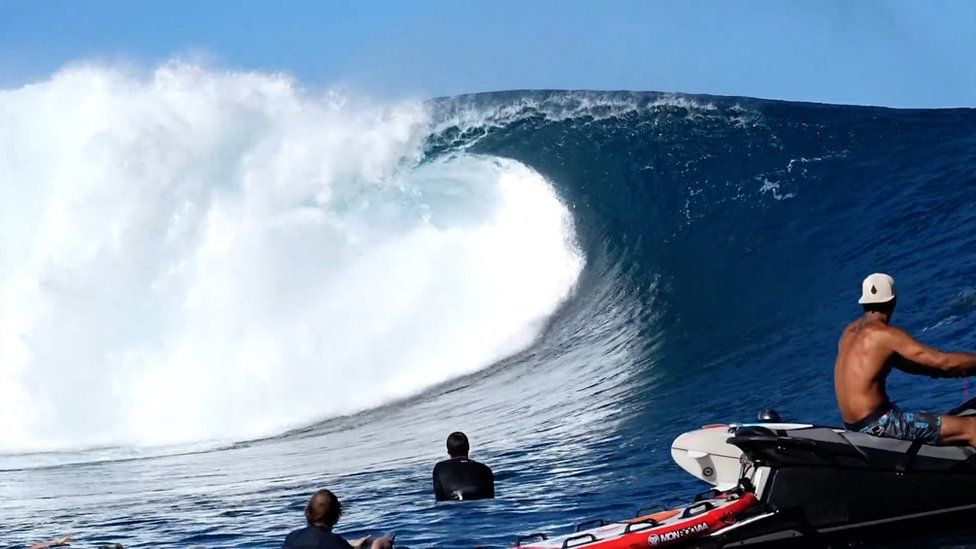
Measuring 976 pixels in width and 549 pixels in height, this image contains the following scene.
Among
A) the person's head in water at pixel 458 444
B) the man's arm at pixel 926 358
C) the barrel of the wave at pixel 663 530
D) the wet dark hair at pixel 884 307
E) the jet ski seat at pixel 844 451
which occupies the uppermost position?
the wet dark hair at pixel 884 307

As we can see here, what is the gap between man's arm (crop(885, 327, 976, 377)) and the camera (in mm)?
7008

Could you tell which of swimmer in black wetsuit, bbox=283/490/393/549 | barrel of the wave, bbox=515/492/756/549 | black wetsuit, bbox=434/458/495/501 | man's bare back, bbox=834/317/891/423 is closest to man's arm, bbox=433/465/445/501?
black wetsuit, bbox=434/458/495/501

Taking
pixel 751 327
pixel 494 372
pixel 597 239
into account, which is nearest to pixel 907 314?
pixel 751 327

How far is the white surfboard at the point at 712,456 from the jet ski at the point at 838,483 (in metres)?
0.37

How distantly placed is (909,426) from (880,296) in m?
0.89

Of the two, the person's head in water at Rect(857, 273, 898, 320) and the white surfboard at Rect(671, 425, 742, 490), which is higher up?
the person's head in water at Rect(857, 273, 898, 320)

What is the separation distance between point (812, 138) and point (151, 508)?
16842 millimetres

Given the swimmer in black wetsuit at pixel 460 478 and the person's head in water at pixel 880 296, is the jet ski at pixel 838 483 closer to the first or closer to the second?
the person's head in water at pixel 880 296

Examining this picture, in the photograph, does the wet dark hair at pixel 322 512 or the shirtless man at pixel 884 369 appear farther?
the shirtless man at pixel 884 369

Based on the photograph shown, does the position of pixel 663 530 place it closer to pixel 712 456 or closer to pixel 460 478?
pixel 712 456

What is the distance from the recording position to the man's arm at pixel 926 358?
701 cm

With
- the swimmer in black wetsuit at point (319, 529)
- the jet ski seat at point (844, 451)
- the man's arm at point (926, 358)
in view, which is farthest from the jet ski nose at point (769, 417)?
the swimmer in black wetsuit at point (319, 529)

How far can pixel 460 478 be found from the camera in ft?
30.6

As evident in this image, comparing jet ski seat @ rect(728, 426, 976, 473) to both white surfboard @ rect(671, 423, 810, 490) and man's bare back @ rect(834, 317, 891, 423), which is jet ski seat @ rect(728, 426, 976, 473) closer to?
man's bare back @ rect(834, 317, 891, 423)
